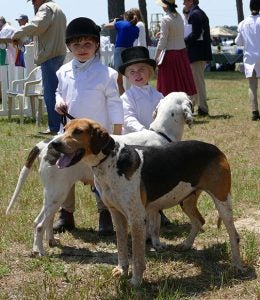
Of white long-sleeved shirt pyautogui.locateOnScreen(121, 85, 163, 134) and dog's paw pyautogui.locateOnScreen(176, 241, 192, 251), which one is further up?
white long-sleeved shirt pyautogui.locateOnScreen(121, 85, 163, 134)

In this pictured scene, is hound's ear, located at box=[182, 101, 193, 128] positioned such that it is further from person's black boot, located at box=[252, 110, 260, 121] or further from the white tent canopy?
the white tent canopy

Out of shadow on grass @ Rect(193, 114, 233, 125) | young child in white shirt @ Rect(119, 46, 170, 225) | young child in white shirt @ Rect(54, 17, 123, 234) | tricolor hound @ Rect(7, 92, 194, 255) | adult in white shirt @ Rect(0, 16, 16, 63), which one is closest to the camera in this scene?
tricolor hound @ Rect(7, 92, 194, 255)

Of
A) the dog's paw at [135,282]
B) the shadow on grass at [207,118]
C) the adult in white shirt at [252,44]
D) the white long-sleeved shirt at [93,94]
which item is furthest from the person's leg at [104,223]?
the adult in white shirt at [252,44]

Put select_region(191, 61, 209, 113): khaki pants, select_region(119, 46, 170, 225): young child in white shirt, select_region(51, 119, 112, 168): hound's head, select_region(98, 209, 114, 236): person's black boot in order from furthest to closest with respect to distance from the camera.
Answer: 1. select_region(191, 61, 209, 113): khaki pants
2. select_region(119, 46, 170, 225): young child in white shirt
3. select_region(98, 209, 114, 236): person's black boot
4. select_region(51, 119, 112, 168): hound's head

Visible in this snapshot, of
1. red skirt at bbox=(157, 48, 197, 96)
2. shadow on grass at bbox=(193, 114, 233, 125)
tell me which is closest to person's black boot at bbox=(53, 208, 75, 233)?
red skirt at bbox=(157, 48, 197, 96)

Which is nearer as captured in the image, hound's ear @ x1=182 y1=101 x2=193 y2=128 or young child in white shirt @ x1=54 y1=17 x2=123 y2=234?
hound's ear @ x1=182 y1=101 x2=193 y2=128

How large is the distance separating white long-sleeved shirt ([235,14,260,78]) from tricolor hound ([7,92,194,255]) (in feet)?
21.3

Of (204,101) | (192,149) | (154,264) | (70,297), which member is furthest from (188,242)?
(204,101)

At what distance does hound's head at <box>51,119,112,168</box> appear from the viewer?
3625mm

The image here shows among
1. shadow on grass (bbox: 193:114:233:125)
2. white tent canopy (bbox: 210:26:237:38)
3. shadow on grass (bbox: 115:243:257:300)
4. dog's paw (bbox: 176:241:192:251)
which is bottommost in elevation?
shadow on grass (bbox: 115:243:257:300)

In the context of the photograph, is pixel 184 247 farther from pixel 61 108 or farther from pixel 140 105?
pixel 61 108

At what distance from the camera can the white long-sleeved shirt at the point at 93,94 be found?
488 cm

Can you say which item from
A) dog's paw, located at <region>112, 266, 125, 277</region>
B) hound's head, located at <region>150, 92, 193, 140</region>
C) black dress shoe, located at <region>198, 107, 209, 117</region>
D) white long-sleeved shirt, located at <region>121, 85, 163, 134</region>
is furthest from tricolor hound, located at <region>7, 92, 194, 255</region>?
black dress shoe, located at <region>198, 107, 209, 117</region>

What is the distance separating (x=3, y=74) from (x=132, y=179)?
9.23 m
